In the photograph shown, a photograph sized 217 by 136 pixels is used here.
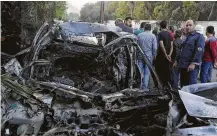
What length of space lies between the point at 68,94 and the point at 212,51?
3.86m

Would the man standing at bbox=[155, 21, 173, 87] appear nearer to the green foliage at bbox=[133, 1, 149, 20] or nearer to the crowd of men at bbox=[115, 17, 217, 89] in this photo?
the crowd of men at bbox=[115, 17, 217, 89]

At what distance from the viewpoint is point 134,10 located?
34.1m

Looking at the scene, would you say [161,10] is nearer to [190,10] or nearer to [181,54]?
[190,10]

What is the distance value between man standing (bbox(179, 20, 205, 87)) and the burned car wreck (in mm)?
1392

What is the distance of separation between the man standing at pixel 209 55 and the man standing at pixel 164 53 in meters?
0.71

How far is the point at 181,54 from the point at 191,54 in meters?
0.20

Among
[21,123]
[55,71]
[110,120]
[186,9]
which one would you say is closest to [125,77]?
[55,71]

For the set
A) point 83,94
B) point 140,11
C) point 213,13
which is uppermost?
point 140,11

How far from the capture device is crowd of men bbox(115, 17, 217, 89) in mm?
5730

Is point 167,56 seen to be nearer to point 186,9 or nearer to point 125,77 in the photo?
point 125,77

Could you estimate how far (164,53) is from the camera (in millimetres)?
6703

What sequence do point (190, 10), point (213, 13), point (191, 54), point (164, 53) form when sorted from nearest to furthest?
1. point (191, 54)
2. point (164, 53)
3. point (213, 13)
4. point (190, 10)

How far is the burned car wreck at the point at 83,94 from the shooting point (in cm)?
311

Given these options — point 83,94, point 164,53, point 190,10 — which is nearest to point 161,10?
point 190,10
